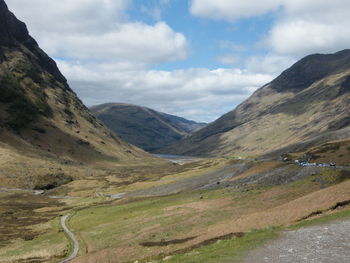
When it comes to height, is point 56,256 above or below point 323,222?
below

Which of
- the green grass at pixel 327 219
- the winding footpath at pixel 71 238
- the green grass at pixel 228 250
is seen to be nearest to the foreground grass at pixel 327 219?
the green grass at pixel 327 219

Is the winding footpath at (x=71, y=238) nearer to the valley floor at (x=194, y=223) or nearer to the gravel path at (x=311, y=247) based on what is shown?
the valley floor at (x=194, y=223)

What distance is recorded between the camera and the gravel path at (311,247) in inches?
925

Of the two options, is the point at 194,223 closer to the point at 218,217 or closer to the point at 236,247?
the point at 218,217

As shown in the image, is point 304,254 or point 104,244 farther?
point 104,244

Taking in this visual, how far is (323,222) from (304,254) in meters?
11.3

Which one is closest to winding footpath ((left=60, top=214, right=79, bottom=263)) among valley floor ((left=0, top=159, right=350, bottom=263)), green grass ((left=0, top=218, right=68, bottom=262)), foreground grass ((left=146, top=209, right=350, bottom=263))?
valley floor ((left=0, top=159, right=350, bottom=263))

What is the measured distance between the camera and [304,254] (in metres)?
24.5

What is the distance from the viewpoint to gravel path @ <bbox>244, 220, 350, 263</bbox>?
925 inches

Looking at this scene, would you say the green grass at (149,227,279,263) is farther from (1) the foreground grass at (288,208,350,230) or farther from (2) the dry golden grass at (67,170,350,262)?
(2) the dry golden grass at (67,170,350,262)

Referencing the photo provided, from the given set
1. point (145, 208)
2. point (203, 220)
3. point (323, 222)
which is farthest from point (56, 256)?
point (323, 222)

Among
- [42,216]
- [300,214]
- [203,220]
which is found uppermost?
[300,214]

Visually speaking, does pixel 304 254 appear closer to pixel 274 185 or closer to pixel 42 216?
pixel 274 185

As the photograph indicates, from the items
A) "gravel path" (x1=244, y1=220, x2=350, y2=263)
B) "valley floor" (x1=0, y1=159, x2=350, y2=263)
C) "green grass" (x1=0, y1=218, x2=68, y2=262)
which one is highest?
"gravel path" (x1=244, y1=220, x2=350, y2=263)
